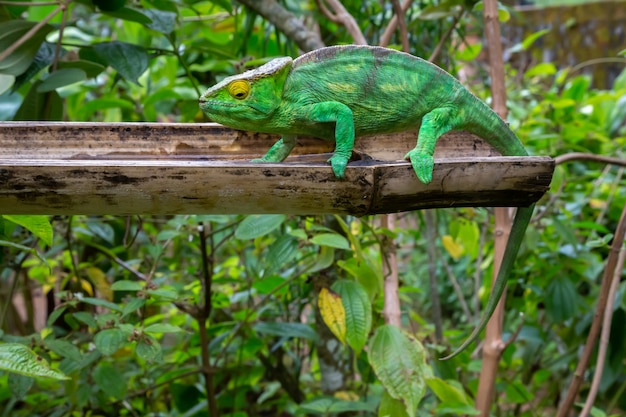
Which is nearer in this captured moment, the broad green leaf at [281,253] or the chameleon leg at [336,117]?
the chameleon leg at [336,117]

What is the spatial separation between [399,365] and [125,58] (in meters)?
0.94

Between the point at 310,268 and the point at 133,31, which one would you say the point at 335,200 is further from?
the point at 133,31

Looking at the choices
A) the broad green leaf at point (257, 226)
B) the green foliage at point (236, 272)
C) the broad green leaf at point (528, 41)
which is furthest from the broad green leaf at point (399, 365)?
the broad green leaf at point (528, 41)

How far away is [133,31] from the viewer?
2266mm

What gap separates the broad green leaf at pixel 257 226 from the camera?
4.38ft

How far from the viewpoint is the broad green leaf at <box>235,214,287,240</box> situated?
4.38 ft

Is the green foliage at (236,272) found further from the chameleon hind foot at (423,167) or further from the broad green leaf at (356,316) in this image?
the chameleon hind foot at (423,167)

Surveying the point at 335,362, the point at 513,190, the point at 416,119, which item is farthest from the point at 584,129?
the point at 513,190

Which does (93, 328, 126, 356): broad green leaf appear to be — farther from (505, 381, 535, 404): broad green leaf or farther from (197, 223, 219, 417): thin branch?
(505, 381, 535, 404): broad green leaf

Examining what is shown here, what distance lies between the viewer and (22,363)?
2.86ft

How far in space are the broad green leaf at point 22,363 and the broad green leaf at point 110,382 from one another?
61cm

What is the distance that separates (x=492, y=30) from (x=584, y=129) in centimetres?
85

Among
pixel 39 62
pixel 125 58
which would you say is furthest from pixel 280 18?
pixel 39 62

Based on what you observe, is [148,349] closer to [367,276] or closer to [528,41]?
[367,276]
